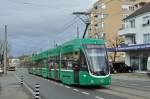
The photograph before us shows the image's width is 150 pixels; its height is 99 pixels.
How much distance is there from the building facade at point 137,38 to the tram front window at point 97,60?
3870 cm

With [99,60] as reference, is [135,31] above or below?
above

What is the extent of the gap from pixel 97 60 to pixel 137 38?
49.4 m

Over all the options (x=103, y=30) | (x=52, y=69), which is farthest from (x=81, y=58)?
(x=103, y=30)

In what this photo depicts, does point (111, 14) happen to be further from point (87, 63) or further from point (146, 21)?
point (87, 63)

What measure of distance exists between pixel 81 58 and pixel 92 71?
1.30 meters

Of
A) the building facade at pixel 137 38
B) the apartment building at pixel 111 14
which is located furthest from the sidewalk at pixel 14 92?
the apartment building at pixel 111 14

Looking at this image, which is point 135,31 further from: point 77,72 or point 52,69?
point 77,72

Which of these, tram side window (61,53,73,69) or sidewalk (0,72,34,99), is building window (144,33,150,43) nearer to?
tram side window (61,53,73,69)

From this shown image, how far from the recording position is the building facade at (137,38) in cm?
7225

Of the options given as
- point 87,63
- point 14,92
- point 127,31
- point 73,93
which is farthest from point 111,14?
point 73,93

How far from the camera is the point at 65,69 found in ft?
111

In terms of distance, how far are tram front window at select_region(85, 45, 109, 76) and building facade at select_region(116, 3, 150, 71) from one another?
3870cm

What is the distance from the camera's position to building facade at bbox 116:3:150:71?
72.2 meters

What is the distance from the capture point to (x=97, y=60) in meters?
29.0
